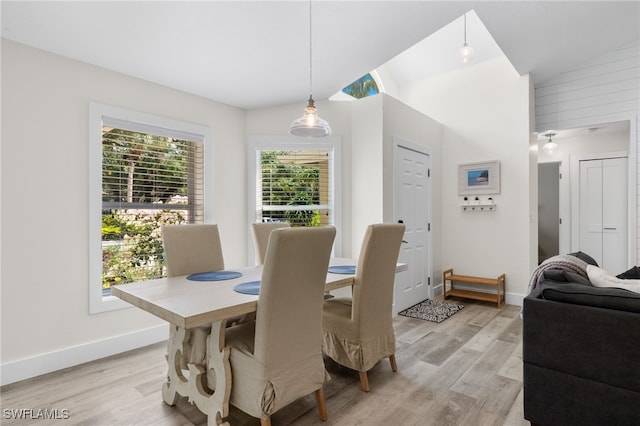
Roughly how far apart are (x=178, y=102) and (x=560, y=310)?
140 inches

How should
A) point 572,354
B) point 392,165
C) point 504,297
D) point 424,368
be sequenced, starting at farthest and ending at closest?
point 504,297
point 392,165
point 424,368
point 572,354

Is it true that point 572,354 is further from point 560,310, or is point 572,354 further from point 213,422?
point 213,422

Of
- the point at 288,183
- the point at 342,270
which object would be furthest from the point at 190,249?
the point at 288,183

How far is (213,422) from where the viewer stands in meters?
1.76

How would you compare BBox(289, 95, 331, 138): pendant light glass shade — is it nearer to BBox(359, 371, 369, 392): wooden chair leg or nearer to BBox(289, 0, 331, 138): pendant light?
BBox(289, 0, 331, 138): pendant light

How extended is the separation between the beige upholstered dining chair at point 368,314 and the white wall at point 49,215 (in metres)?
1.91

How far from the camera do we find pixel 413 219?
4359mm

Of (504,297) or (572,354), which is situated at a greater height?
(572,354)

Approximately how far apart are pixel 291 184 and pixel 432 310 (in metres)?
2.27

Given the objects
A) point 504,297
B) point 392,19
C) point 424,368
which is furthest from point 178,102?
point 504,297

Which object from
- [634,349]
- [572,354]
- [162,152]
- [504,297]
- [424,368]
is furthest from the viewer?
[504,297]

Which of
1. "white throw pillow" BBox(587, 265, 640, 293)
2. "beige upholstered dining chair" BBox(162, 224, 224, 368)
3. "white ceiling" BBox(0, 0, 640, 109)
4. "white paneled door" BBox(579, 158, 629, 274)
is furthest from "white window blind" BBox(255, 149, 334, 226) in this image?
"white paneled door" BBox(579, 158, 629, 274)

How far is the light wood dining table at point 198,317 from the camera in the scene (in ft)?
5.18

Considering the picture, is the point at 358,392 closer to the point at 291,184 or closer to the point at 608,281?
the point at 608,281
